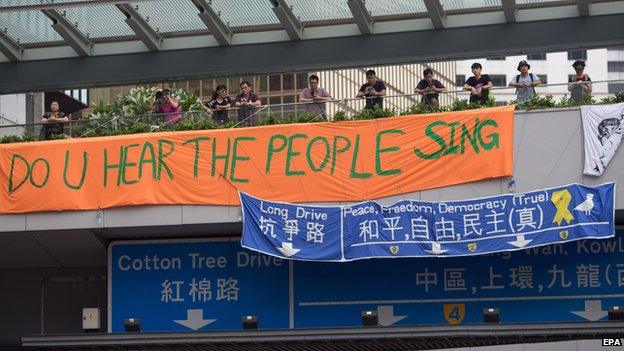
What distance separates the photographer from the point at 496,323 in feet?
88.8

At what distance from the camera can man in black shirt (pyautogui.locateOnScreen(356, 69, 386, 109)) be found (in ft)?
93.4

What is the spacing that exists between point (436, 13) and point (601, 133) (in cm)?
462

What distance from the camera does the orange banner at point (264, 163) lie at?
27.4 meters

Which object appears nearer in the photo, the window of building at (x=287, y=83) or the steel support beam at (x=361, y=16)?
the steel support beam at (x=361, y=16)

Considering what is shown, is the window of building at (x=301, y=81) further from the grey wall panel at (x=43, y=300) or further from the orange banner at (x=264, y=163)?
the orange banner at (x=264, y=163)

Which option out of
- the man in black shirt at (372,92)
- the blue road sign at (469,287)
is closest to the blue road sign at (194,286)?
the blue road sign at (469,287)

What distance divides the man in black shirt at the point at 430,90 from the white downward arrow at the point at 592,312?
193 inches

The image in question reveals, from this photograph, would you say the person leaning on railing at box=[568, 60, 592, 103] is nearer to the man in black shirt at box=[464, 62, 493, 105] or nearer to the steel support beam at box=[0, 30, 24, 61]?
the man in black shirt at box=[464, 62, 493, 105]

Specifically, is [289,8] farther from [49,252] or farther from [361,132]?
[49,252]

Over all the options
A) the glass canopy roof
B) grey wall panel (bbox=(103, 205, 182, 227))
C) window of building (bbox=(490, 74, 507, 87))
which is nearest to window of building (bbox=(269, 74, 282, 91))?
window of building (bbox=(490, 74, 507, 87))

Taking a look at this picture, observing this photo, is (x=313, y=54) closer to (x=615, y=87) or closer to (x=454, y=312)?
(x=454, y=312)

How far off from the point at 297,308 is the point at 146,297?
334 centimetres

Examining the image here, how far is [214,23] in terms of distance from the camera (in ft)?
100

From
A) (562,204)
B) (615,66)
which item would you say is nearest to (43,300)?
(562,204)
